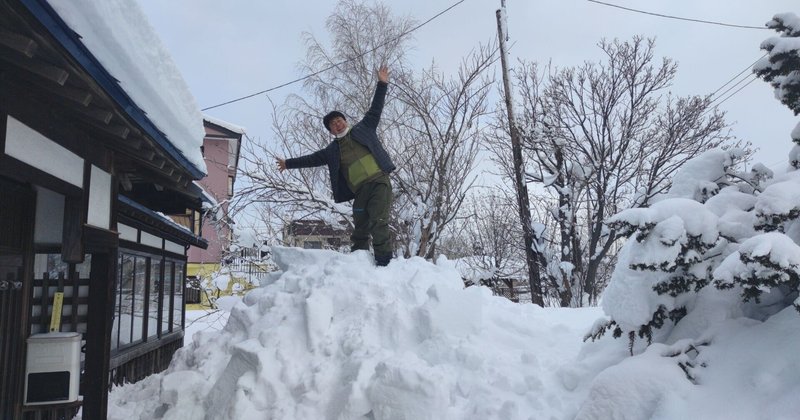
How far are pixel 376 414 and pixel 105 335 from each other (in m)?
2.35

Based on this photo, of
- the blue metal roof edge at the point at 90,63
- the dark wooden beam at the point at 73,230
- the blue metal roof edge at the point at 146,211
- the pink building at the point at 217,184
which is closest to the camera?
the blue metal roof edge at the point at 90,63

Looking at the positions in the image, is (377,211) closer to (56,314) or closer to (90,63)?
(90,63)

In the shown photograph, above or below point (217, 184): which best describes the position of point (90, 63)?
below

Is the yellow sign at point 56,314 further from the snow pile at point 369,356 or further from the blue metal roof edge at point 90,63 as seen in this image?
the blue metal roof edge at point 90,63

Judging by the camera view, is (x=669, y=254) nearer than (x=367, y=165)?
Yes

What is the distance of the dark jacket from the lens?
548 centimetres

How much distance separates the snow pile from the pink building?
5655mm

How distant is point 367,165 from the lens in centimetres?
550

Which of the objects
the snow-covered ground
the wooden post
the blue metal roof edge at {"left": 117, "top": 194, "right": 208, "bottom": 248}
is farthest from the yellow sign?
the wooden post

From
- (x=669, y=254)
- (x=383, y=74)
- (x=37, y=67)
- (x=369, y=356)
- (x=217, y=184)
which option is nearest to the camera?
(x=37, y=67)

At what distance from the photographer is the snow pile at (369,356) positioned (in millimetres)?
3830

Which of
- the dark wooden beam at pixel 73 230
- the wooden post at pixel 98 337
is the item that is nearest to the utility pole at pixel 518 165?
the wooden post at pixel 98 337

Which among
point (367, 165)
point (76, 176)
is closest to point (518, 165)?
point (367, 165)

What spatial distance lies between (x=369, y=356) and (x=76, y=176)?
261cm
